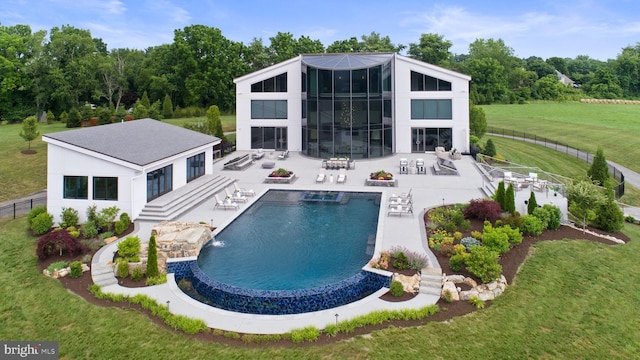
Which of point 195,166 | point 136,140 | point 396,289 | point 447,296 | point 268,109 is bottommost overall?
point 447,296

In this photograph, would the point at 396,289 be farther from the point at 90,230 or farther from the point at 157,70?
the point at 157,70

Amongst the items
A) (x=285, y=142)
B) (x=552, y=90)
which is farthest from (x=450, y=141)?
(x=552, y=90)

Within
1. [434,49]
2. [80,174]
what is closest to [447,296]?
[80,174]

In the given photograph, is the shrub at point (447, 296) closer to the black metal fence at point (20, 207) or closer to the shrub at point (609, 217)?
the shrub at point (609, 217)

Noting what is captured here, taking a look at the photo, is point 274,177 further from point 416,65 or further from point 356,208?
point 416,65

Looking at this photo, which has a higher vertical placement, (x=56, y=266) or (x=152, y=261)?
(x=152, y=261)
